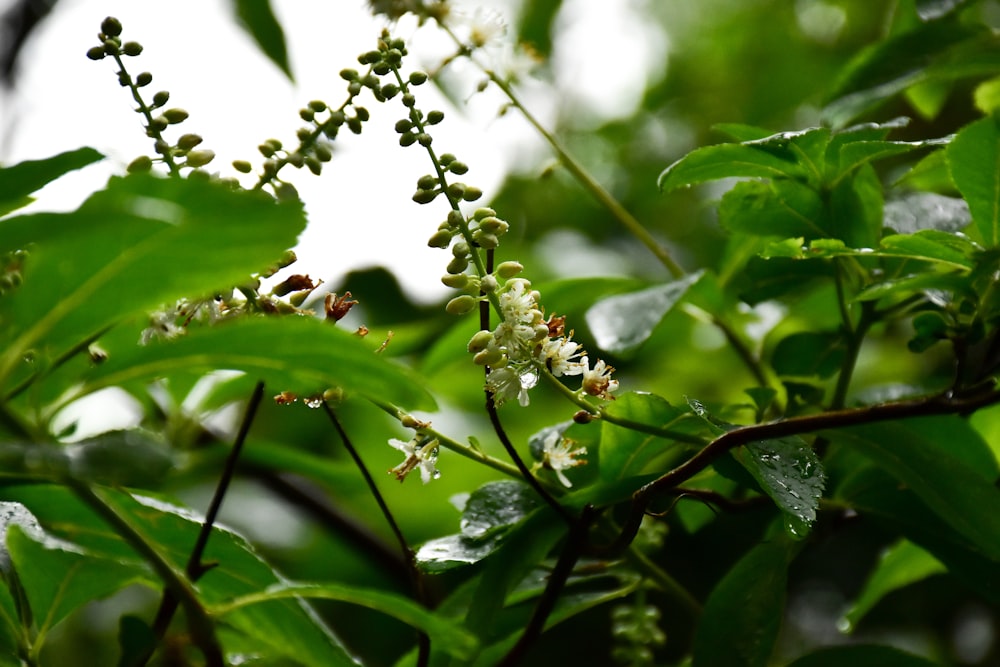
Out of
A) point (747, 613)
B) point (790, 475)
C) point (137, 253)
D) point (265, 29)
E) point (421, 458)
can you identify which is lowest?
point (747, 613)

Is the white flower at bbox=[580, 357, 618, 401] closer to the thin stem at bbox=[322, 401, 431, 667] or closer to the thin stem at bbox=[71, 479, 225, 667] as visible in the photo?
the thin stem at bbox=[322, 401, 431, 667]

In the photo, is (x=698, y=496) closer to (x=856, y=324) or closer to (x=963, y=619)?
(x=856, y=324)

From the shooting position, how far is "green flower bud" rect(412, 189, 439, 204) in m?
0.62

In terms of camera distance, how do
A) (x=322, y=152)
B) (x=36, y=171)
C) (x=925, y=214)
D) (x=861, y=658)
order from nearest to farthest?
(x=36, y=171)
(x=322, y=152)
(x=861, y=658)
(x=925, y=214)

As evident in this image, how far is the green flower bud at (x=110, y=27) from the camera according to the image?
24.2 inches

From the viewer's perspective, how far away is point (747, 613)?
2.31ft

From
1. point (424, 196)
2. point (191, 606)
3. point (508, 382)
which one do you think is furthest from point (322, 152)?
point (191, 606)

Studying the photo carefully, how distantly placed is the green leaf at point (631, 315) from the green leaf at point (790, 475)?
22 cm

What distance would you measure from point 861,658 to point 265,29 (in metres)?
0.91

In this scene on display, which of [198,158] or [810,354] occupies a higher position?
[198,158]

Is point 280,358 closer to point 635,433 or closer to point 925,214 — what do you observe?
point 635,433

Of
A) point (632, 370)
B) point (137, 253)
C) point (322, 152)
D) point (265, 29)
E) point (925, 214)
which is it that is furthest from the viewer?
point (632, 370)

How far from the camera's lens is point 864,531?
1.56 meters

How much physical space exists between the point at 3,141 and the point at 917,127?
1740mm
